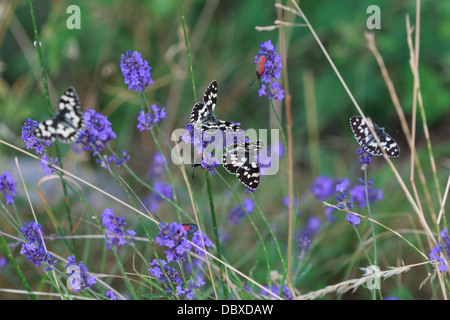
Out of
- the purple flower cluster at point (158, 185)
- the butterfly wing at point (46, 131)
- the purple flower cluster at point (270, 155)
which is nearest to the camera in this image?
the butterfly wing at point (46, 131)

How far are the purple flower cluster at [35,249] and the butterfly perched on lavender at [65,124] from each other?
13.8 inches

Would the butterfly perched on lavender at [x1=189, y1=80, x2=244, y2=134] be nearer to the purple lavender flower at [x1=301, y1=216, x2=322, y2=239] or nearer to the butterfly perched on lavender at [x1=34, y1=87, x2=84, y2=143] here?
the butterfly perched on lavender at [x1=34, y1=87, x2=84, y2=143]

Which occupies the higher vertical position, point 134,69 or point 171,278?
point 134,69

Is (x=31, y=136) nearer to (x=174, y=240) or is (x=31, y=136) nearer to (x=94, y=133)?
(x=94, y=133)

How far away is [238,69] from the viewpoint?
3771mm

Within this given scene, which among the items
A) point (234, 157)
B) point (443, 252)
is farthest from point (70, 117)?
point (443, 252)

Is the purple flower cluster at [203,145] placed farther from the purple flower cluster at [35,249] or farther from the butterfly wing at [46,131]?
the purple flower cluster at [35,249]

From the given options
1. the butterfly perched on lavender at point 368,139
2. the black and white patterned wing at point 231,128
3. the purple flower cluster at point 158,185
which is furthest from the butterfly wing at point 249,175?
the purple flower cluster at point 158,185

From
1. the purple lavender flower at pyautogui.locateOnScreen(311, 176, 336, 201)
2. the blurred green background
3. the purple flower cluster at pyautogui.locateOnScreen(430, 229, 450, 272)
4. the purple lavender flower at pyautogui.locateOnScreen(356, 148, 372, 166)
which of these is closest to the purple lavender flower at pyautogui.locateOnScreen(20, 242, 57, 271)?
the purple lavender flower at pyautogui.locateOnScreen(356, 148, 372, 166)

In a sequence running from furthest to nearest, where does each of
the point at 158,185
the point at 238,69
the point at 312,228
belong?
the point at 238,69, the point at 312,228, the point at 158,185

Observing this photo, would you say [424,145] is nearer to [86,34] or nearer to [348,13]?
[348,13]

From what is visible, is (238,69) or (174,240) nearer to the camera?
(174,240)

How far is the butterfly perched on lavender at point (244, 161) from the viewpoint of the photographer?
1408mm

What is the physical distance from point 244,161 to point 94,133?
450mm
